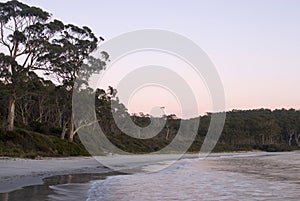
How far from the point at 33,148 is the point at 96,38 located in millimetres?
20001

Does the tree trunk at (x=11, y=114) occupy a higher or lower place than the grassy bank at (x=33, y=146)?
higher

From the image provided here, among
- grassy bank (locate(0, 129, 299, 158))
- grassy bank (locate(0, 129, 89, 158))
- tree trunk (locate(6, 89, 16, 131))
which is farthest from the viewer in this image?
tree trunk (locate(6, 89, 16, 131))

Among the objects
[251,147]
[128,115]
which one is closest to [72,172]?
[128,115]

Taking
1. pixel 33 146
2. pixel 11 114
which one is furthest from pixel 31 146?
pixel 11 114

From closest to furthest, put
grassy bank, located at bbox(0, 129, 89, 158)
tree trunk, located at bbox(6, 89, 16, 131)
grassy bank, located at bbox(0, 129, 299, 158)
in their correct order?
grassy bank, located at bbox(0, 129, 89, 158), grassy bank, located at bbox(0, 129, 299, 158), tree trunk, located at bbox(6, 89, 16, 131)

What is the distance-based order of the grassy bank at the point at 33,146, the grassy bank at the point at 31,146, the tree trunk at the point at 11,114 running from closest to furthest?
the grassy bank at the point at 31,146 < the grassy bank at the point at 33,146 < the tree trunk at the point at 11,114

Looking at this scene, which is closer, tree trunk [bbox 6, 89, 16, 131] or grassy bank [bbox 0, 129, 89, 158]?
grassy bank [bbox 0, 129, 89, 158]

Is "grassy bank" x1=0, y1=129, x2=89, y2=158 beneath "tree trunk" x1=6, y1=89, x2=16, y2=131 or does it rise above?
beneath

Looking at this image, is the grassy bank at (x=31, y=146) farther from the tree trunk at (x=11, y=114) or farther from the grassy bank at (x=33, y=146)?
the tree trunk at (x=11, y=114)

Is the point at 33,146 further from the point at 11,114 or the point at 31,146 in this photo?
the point at 11,114

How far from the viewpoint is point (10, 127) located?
3784 centimetres

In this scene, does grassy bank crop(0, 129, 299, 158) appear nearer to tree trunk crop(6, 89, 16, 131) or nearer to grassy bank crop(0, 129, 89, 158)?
grassy bank crop(0, 129, 89, 158)

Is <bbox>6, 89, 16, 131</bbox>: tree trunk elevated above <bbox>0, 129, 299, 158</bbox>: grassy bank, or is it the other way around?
<bbox>6, 89, 16, 131</bbox>: tree trunk

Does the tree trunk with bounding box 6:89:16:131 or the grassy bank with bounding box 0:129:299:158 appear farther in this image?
the tree trunk with bounding box 6:89:16:131
